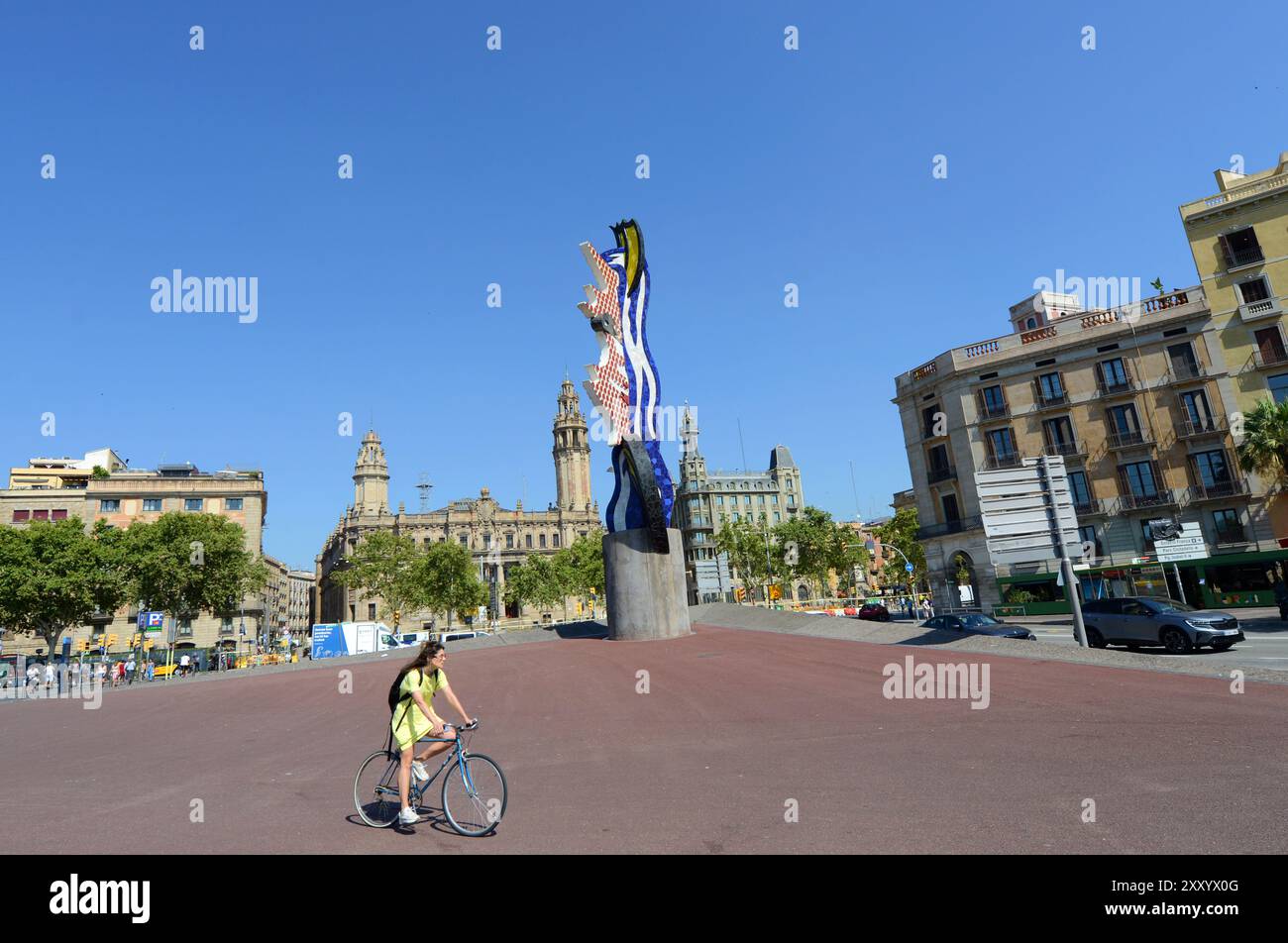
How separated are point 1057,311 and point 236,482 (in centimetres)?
7643

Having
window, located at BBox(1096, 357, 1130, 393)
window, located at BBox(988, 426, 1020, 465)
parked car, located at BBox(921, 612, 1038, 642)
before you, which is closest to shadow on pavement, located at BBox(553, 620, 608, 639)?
parked car, located at BBox(921, 612, 1038, 642)

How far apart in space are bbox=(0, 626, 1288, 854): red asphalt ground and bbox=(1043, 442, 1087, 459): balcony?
31.6 metres

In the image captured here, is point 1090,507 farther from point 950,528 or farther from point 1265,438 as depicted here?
point 1265,438

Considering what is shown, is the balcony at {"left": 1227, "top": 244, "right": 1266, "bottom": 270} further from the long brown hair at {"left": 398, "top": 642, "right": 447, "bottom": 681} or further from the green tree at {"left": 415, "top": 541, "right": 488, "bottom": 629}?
the green tree at {"left": 415, "top": 541, "right": 488, "bottom": 629}

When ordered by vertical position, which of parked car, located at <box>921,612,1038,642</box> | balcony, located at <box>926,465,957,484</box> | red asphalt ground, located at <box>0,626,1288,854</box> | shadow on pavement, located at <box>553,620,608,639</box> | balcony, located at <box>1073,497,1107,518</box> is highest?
balcony, located at <box>926,465,957,484</box>

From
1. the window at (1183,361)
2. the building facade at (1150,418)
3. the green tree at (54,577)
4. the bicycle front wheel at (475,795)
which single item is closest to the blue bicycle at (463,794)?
the bicycle front wheel at (475,795)

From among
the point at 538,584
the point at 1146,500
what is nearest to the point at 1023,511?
the point at 1146,500

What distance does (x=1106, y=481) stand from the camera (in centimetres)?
4088

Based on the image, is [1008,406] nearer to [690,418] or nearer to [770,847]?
[770,847]

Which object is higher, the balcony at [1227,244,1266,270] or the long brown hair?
the balcony at [1227,244,1266,270]

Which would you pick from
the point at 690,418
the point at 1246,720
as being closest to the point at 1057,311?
the point at 1246,720

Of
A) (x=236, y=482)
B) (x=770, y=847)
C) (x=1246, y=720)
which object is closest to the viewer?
(x=770, y=847)

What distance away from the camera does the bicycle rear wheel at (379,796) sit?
21.9 ft

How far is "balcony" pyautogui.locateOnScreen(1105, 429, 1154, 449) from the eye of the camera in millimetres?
39906
